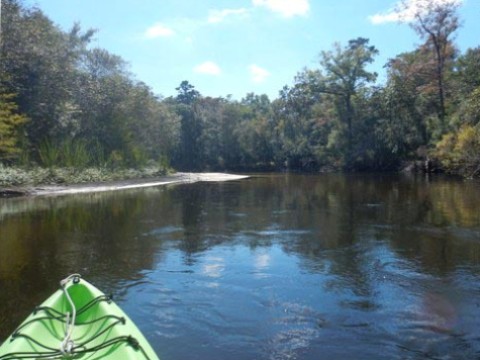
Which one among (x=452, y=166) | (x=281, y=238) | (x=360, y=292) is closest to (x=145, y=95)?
(x=452, y=166)

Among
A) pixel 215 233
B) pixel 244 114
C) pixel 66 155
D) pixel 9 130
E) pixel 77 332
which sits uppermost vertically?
pixel 244 114

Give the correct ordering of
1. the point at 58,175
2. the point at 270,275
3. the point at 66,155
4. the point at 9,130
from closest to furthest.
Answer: the point at 270,275
the point at 9,130
the point at 58,175
the point at 66,155

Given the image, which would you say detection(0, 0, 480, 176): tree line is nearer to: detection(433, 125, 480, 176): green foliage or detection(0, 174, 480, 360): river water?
detection(433, 125, 480, 176): green foliage

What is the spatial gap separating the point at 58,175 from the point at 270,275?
20.8 meters

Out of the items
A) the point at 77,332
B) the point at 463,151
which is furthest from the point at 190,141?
the point at 77,332

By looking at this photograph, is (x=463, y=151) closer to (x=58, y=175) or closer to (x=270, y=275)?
(x=58, y=175)

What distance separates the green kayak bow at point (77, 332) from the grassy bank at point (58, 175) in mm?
19381

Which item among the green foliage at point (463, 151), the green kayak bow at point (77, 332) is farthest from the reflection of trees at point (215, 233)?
the green foliage at point (463, 151)

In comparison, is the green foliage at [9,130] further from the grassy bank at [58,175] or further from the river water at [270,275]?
the river water at [270,275]

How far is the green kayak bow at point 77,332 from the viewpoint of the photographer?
363 cm

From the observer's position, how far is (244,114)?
7200 centimetres

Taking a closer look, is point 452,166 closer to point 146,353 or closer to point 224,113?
point 146,353

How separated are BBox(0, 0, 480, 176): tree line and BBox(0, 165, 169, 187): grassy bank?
3.08 ft

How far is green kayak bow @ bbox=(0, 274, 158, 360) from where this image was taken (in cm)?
363
